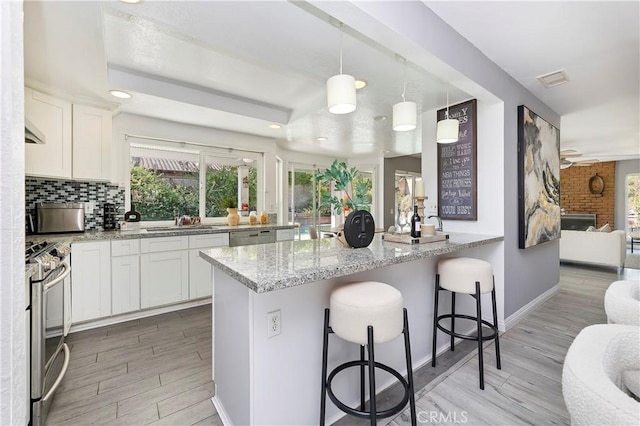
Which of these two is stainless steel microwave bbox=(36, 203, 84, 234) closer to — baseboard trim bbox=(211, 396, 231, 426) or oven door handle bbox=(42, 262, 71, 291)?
oven door handle bbox=(42, 262, 71, 291)

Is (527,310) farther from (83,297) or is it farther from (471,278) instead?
(83,297)

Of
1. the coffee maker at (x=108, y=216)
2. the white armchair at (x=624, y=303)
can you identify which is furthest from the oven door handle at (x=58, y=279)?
the white armchair at (x=624, y=303)

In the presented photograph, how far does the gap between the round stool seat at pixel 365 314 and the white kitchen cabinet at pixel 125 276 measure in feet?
8.72

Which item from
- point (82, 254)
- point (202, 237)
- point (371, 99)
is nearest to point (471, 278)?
point (371, 99)

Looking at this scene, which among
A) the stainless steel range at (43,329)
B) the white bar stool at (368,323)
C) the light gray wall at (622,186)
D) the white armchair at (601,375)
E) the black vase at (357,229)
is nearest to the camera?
the white armchair at (601,375)

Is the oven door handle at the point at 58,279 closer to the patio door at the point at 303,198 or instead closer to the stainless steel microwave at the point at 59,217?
the stainless steel microwave at the point at 59,217

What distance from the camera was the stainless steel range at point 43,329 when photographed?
A: 4.90 feet

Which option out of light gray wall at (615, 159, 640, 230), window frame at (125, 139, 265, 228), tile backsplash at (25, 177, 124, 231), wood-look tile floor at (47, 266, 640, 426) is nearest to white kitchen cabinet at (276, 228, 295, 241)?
window frame at (125, 139, 265, 228)

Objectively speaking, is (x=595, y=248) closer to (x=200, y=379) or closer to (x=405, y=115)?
(x=405, y=115)

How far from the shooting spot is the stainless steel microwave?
9.41ft

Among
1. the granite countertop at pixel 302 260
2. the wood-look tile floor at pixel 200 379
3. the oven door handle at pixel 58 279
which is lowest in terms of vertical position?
the wood-look tile floor at pixel 200 379

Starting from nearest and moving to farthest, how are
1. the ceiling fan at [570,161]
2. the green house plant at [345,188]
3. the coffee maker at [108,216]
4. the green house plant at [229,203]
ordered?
1. the green house plant at [345,188]
2. the coffee maker at [108,216]
3. the green house plant at [229,203]
4. the ceiling fan at [570,161]

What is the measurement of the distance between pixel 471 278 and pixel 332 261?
1175mm

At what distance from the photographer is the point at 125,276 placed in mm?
3059
